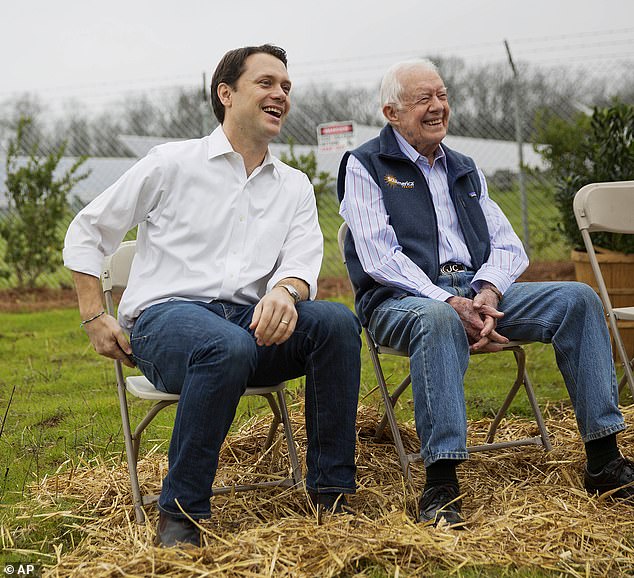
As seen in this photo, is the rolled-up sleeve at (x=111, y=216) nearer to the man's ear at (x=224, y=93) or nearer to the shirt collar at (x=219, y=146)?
the shirt collar at (x=219, y=146)

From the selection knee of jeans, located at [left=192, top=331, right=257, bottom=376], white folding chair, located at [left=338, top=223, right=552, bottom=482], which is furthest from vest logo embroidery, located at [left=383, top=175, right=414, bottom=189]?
knee of jeans, located at [left=192, top=331, right=257, bottom=376]

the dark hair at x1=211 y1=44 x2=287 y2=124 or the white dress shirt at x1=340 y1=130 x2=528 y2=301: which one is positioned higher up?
the dark hair at x1=211 y1=44 x2=287 y2=124

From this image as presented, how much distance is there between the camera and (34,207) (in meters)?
9.31

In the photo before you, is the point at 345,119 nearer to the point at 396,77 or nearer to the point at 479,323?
the point at 396,77

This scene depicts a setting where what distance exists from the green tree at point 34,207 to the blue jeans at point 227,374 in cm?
661

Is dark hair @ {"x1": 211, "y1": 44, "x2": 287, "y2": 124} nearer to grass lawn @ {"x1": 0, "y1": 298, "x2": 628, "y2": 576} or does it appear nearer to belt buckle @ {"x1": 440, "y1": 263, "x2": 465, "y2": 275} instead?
belt buckle @ {"x1": 440, "y1": 263, "x2": 465, "y2": 275}

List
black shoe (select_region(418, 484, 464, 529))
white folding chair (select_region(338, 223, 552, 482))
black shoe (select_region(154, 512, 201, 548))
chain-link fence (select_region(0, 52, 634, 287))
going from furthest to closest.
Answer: chain-link fence (select_region(0, 52, 634, 287))
white folding chair (select_region(338, 223, 552, 482))
black shoe (select_region(418, 484, 464, 529))
black shoe (select_region(154, 512, 201, 548))

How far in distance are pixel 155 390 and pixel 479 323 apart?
121 centimetres

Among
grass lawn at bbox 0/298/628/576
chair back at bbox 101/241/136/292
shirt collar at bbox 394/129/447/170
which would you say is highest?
shirt collar at bbox 394/129/447/170

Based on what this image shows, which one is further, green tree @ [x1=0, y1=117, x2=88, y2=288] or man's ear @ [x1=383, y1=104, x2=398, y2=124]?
green tree @ [x1=0, y1=117, x2=88, y2=288]

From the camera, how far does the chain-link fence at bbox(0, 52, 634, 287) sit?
9523 mm

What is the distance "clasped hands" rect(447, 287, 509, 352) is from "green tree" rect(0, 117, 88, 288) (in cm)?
673

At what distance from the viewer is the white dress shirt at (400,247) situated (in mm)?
3496

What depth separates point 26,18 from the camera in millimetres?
10109
